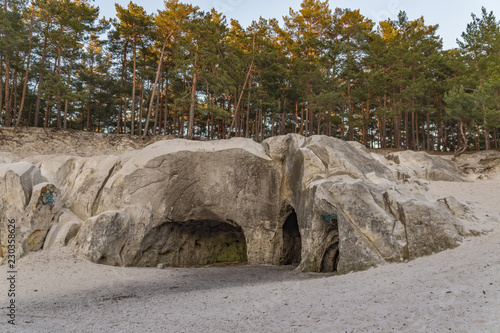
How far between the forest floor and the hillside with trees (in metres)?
19.2

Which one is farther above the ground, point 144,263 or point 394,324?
point 394,324

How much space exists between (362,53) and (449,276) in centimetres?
3526

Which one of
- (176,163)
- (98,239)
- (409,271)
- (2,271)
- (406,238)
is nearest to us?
(409,271)

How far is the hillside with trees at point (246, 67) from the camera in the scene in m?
27.2

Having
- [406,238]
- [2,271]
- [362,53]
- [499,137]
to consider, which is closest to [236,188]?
[406,238]

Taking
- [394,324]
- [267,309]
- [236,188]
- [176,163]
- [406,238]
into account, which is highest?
[176,163]

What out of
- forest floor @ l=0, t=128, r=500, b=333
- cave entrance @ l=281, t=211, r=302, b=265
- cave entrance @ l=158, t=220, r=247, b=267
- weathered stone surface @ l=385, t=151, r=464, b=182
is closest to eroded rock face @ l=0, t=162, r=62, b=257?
forest floor @ l=0, t=128, r=500, b=333

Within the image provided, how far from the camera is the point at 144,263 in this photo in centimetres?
1460

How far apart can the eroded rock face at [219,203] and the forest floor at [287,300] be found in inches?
68.9

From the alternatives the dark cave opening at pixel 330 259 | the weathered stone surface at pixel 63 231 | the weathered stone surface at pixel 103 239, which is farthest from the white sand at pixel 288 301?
the dark cave opening at pixel 330 259

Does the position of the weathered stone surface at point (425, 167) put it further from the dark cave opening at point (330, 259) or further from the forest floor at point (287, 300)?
the forest floor at point (287, 300)

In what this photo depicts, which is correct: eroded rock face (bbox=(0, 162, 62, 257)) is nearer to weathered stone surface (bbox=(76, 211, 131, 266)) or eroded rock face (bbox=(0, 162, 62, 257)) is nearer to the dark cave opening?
weathered stone surface (bbox=(76, 211, 131, 266))

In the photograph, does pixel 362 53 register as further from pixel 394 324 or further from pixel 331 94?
pixel 394 324

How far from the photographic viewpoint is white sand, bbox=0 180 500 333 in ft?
16.3
